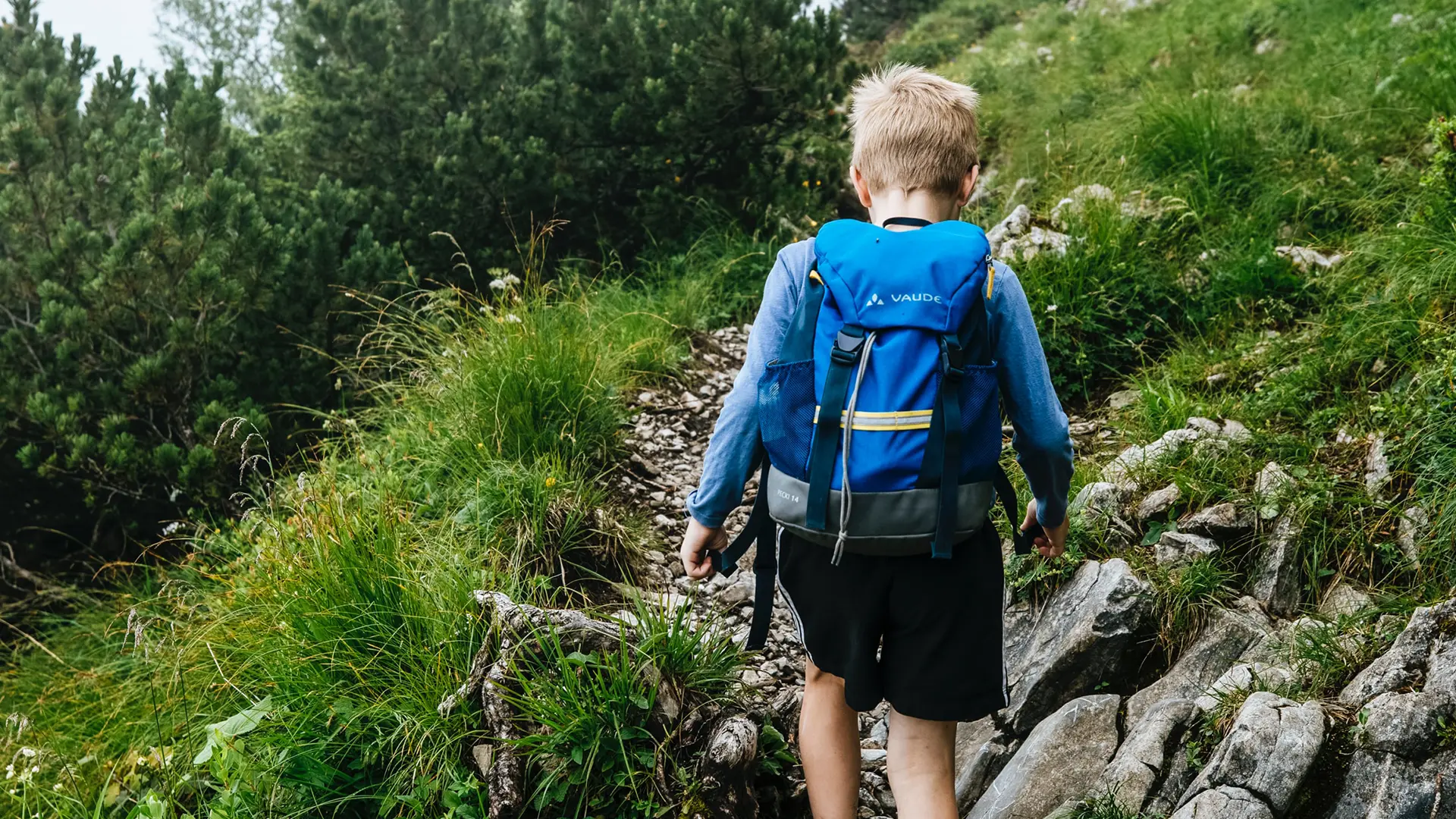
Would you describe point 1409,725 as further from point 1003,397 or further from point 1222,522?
point 1003,397

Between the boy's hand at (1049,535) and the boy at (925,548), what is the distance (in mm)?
87

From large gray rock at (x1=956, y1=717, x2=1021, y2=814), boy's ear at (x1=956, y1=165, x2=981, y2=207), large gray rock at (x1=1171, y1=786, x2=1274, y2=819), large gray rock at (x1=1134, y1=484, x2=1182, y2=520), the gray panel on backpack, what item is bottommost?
large gray rock at (x1=956, y1=717, x2=1021, y2=814)

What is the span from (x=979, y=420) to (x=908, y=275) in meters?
0.33

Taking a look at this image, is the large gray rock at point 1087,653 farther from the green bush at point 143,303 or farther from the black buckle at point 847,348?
the green bush at point 143,303

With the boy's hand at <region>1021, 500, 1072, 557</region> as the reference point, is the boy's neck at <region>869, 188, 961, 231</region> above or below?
above

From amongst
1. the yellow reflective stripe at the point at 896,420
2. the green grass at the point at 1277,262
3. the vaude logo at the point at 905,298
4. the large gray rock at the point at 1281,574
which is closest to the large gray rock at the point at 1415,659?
the green grass at the point at 1277,262

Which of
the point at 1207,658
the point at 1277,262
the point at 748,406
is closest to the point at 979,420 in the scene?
the point at 748,406

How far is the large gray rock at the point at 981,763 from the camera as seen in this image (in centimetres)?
296

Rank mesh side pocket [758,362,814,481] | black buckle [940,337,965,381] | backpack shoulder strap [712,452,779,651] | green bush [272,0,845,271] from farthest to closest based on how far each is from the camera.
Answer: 1. green bush [272,0,845,271]
2. backpack shoulder strap [712,452,779,651]
3. mesh side pocket [758,362,814,481]
4. black buckle [940,337,965,381]

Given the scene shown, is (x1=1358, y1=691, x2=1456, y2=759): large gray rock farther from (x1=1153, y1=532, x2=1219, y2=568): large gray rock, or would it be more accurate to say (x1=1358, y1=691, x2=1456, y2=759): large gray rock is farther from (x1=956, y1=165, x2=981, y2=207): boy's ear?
(x1=956, y1=165, x2=981, y2=207): boy's ear

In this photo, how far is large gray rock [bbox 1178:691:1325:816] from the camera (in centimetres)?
228

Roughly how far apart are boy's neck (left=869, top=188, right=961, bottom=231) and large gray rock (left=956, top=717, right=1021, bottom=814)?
5.74ft

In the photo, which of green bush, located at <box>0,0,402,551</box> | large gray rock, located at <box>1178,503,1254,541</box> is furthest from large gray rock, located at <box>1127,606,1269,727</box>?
green bush, located at <box>0,0,402,551</box>

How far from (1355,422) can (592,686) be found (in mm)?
3012
